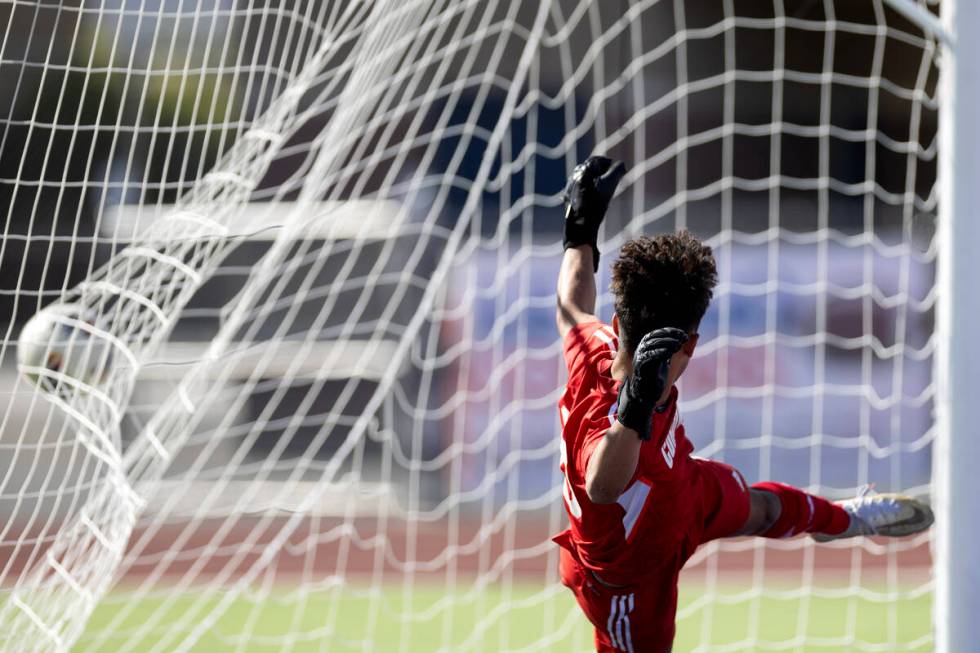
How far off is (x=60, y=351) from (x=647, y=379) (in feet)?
7.03

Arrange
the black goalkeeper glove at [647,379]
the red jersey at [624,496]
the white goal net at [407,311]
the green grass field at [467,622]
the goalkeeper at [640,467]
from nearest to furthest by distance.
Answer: the black goalkeeper glove at [647,379]
the goalkeeper at [640,467]
the red jersey at [624,496]
the white goal net at [407,311]
the green grass field at [467,622]

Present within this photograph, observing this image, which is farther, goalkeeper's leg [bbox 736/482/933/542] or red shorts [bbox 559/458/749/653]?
goalkeeper's leg [bbox 736/482/933/542]

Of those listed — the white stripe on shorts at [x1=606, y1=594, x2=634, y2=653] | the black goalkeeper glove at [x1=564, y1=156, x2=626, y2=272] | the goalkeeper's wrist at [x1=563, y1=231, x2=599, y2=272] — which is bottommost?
the white stripe on shorts at [x1=606, y1=594, x2=634, y2=653]

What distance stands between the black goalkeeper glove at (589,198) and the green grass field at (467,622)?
2.27 m

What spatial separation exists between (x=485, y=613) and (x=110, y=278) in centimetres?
246

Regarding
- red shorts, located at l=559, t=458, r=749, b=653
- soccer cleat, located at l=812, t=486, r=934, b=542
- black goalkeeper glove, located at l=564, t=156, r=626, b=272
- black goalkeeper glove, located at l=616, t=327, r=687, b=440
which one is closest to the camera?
black goalkeeper glove, located at l=616, t=327, r=687, b=440

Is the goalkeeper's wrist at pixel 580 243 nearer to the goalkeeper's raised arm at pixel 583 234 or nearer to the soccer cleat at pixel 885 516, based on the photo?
the goalkeeper's raised arm at pixel 583 234

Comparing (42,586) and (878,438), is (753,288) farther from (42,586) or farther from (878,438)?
(42,586)

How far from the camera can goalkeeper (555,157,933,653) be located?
234 centimetres

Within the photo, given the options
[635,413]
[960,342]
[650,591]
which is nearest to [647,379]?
[635,413]

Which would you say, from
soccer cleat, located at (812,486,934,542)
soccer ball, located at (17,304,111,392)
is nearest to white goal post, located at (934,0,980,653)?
soccer cleat, located at (812,486,934,542)

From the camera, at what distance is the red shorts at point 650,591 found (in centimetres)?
268

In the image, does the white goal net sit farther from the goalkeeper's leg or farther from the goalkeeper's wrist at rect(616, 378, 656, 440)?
the goalkeeper's wrist at rect(616, 378, 656, 440)

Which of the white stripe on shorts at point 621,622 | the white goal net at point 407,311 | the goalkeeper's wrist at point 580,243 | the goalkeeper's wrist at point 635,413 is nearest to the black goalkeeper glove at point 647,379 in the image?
the goalkeeper's wrist at point 635,413
